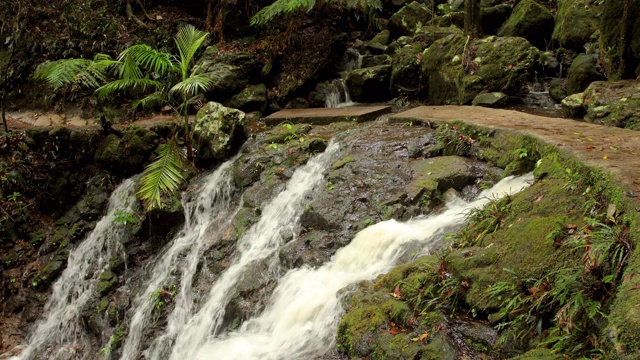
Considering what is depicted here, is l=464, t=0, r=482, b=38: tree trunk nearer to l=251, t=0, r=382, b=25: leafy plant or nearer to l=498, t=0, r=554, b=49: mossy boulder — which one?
l=498, t=0, r=554, b=49: mossy boulder

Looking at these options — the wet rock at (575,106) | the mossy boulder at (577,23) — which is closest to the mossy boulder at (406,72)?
the mossy boulder at (577,23)

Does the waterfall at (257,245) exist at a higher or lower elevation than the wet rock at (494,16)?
lower

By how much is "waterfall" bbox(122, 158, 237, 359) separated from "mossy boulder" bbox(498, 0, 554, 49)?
23.6 feet

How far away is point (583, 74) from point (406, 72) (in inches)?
137

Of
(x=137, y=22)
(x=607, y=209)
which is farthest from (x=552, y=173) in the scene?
(x=137, y=22)

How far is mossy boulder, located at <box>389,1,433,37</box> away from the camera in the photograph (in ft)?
40.5

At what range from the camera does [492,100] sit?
8.10m

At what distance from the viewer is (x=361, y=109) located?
8961mm

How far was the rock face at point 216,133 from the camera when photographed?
26.0ft

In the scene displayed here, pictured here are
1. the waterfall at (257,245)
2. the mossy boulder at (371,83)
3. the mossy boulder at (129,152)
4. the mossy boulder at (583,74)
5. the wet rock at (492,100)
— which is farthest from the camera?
the mossy boulder at (371,83)

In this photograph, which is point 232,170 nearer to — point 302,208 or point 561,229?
point 302,208

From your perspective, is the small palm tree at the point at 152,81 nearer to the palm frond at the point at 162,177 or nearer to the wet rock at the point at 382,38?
the palm frond at the point at 162,177

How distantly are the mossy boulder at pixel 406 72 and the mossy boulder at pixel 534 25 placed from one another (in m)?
2.27

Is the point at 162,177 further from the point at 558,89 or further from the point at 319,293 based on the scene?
the point at 558,89
